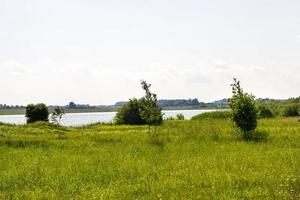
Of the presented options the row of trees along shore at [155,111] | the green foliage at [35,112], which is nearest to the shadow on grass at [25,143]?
the row of trees along shore at [155,111]

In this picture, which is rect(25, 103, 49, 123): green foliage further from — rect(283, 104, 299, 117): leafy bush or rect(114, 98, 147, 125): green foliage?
rect(283, 104, 299, 117): leafy bush

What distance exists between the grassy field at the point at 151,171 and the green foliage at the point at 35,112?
116ft

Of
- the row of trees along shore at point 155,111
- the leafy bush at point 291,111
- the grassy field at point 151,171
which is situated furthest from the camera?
the leafy bush at point 291,111

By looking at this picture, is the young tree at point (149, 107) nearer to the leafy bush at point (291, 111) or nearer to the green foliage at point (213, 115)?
the green foliage at point (213, 115)

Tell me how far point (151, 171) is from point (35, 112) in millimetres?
54138

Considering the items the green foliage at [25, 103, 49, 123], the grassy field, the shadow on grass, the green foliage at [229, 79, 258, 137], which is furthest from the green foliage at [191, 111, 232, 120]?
the shadow on grass

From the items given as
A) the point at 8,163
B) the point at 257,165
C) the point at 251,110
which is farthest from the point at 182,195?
the point at 251,110

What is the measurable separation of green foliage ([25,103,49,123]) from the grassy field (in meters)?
35.3

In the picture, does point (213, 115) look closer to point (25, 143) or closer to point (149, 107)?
point (149, 107)

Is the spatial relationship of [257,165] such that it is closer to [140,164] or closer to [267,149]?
[140,164]

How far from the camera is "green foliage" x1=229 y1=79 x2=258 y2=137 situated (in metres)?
43.7

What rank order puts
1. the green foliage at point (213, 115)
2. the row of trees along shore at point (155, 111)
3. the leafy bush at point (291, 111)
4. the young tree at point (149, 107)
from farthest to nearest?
the leafy bush at point (291, 111) → the green foliage at point (213, 115) → the young tree at point (149, 107) → the row of trees along shore at point (155, 111)

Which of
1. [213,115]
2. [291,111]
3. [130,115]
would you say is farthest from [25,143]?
[291,111]

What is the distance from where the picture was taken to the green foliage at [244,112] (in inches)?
1721
